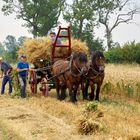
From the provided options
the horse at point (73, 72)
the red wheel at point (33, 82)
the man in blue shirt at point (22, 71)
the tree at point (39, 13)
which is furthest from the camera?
the tree at point (39, 13)

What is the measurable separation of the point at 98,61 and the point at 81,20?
1670 inches

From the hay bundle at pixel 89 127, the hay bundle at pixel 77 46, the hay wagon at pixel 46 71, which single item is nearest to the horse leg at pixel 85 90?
the hay wagon at pixel 46 71

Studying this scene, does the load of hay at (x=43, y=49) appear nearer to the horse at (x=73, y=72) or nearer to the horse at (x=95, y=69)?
the horse at (x=73, y=72)

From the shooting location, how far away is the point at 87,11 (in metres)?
58.2

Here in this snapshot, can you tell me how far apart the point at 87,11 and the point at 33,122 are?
154ft

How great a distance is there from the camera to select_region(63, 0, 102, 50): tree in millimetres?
58031

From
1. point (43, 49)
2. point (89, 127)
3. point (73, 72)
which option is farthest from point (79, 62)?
point (89, 127)

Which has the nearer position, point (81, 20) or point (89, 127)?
point (89, 127)

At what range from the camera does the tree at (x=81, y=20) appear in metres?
58.0

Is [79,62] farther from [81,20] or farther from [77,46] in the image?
[81,20]

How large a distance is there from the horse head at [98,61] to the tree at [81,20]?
135ft

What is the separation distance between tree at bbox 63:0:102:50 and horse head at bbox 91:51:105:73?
4100 cm

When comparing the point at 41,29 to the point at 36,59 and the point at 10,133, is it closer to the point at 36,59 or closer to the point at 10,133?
the point at 36,59

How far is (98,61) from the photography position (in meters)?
16.3
